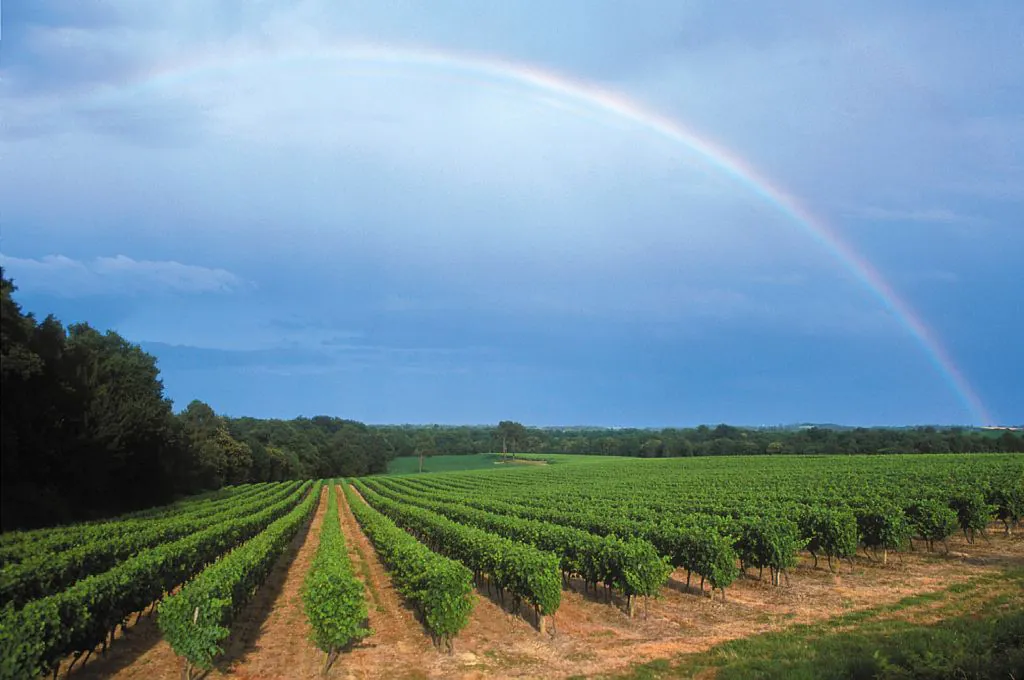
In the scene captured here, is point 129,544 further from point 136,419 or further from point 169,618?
point 136,419

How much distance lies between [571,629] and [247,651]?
896 cm

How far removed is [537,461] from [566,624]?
140 m

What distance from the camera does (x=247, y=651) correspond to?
1514 centimetres

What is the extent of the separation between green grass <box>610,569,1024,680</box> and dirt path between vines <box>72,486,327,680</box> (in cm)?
870

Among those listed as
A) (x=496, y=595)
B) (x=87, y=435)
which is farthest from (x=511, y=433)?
(x=496, y=595)

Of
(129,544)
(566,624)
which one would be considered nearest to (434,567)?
(566,624)

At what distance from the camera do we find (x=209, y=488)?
89688mm

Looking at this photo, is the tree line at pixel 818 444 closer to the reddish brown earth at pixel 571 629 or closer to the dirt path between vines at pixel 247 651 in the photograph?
the reddish brown earth at pixel 571 629

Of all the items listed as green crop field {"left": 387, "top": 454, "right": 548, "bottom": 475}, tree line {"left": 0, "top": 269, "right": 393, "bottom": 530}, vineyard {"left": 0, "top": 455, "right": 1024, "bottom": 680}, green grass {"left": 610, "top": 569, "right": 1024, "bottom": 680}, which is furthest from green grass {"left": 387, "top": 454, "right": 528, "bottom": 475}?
green grass {"left": 610, "top": 569, "right": 1024, "bottom": 680}

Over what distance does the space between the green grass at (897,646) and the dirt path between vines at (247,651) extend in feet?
28.5

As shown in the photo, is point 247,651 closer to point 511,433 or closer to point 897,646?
point 897,646

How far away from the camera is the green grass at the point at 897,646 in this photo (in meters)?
8.92

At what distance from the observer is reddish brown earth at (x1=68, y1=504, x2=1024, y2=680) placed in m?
13.7

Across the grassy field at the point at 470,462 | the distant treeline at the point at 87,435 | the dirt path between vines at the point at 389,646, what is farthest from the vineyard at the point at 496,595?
the grassy field at the point at 470,462
